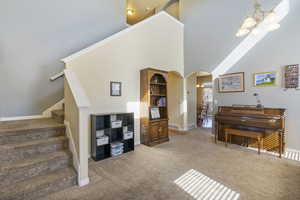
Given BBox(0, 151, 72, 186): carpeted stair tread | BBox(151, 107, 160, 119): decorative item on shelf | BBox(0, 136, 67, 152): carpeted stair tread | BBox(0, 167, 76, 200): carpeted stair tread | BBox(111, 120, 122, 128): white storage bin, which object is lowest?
BBox(0, 167, 76, 200): carpeted stair tread

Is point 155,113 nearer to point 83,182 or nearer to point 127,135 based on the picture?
point 127,135

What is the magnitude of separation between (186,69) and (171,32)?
1470 mm

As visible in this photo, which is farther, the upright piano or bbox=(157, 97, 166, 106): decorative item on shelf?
bbox=(157, 97, 166, 106): decorative item on shelf

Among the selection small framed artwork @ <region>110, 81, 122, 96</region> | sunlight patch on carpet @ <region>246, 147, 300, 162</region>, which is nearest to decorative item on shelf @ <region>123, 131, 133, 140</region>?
small framed artwork @ <region>110, 81, 122, 96</region>

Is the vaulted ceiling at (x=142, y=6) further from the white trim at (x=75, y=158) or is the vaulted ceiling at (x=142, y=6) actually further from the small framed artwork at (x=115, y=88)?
the white trim at (x=75, y=158)

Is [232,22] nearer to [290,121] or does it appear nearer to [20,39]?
[290,121]

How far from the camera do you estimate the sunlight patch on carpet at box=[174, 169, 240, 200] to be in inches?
73.0

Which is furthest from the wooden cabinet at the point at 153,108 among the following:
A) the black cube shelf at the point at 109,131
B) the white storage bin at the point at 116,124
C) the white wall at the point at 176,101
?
the white wall at the point at 176,101

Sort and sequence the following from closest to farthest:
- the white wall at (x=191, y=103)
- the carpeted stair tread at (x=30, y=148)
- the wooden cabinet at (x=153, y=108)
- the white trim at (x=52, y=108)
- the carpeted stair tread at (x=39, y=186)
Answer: the carpeted stair tread at (x=39, y=186) → the carpeted stair tread at (x=30, y=148) → the white trim at (x=52, y=108) → the wooden cabinet at (x=153, y=108) → the white wall at (x=191, y=103)

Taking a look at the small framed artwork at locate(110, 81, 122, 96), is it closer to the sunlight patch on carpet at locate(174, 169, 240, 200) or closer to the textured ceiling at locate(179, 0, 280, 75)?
the sunlight patch on carpet at locate(174, 169, 240, 200)

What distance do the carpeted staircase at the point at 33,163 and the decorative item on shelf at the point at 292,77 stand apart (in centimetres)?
473

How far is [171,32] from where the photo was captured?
199 inches

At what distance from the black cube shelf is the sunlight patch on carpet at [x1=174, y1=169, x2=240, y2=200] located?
1.59 m

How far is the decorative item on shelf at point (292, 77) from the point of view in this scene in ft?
10.3
